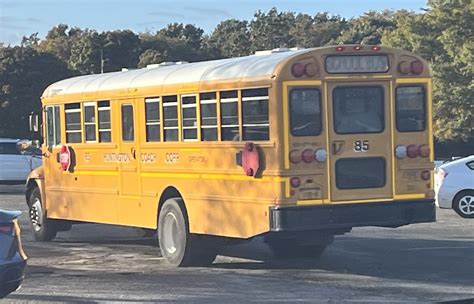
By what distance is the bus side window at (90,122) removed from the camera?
1492 centimetres

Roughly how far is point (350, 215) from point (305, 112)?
1349 millimetres

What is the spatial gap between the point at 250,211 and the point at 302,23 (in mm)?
78573

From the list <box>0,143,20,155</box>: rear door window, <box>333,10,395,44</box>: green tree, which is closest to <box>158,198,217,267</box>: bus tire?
<box>0,143,20,155</box>: rear door window

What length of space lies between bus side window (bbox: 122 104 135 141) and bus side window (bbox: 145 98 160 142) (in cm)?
41

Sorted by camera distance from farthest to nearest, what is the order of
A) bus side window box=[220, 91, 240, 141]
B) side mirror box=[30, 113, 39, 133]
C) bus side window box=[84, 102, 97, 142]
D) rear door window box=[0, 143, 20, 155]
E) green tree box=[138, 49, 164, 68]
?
green tree box=[138, 49, 164, 68], rear door window box=[0, 143, 20, 155], side mirror box=[30, 113, 39, 133], bus side window box=[84, 102, 97, 142], bus side window box=[220, 91, 240, 141]

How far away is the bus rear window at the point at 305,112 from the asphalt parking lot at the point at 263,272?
70.5 inches

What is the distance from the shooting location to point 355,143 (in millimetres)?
11781

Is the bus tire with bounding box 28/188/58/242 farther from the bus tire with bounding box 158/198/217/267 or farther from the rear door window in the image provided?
the rear door window

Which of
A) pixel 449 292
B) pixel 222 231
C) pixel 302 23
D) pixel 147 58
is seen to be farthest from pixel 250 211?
pixel 302 23

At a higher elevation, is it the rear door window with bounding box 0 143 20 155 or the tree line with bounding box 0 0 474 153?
the tree line with bounding box 0 0 474 153

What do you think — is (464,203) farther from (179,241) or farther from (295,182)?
(295,182)

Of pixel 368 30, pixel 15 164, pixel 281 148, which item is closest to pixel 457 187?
pixel 281 148

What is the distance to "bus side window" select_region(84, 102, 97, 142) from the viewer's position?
14.9 meters

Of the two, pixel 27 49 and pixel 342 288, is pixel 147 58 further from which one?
pixel 342 288
